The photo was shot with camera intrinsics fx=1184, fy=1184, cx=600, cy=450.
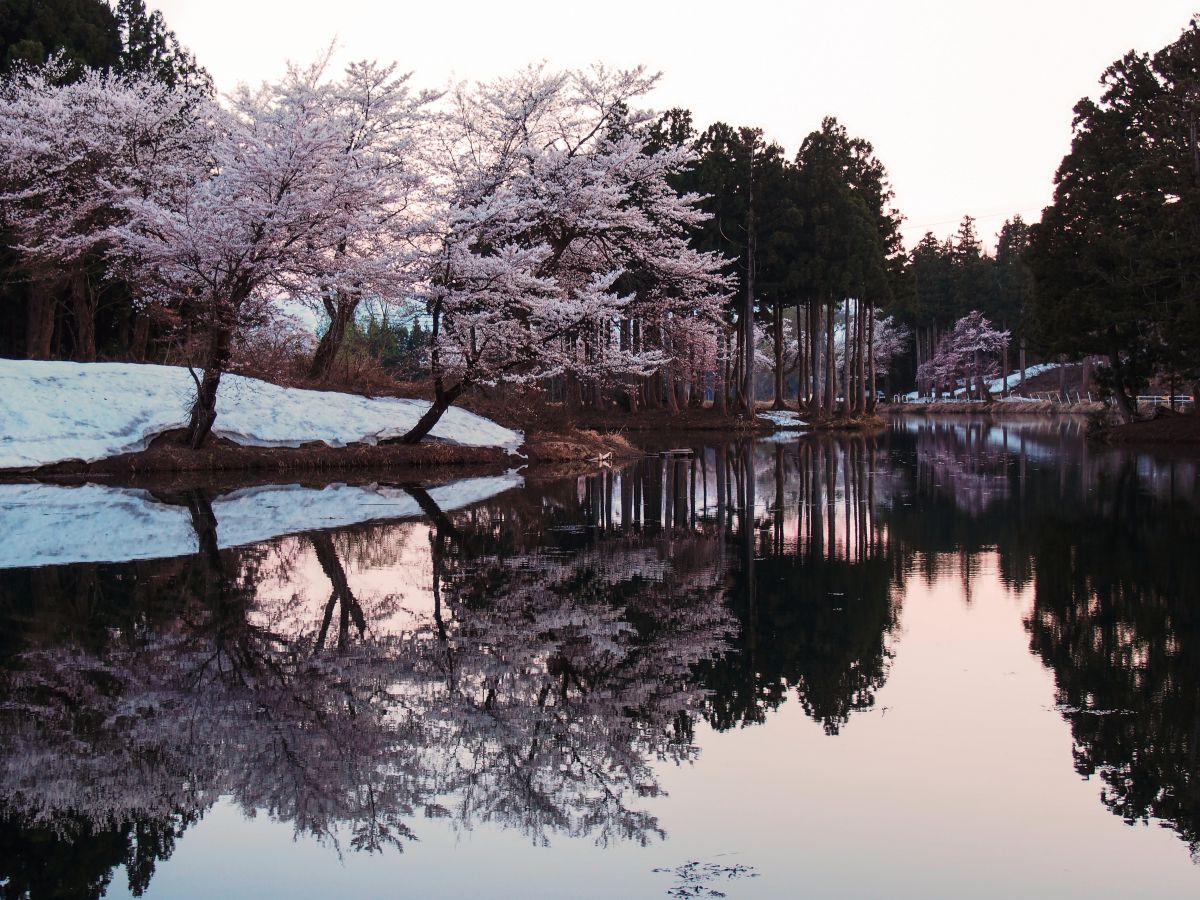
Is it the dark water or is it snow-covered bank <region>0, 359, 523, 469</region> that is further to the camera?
snow-covered bank <region>0, 359, 523, 469</region>

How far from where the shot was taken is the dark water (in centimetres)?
382

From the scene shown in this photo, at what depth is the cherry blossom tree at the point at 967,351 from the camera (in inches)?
3327

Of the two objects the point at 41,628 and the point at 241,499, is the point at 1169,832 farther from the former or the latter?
the point at 241,499

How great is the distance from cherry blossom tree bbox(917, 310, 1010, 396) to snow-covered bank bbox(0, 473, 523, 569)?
71.5 metres

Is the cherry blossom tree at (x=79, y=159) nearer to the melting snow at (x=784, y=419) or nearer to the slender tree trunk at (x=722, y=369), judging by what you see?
the slender tree trunk at (x=722, y=369)

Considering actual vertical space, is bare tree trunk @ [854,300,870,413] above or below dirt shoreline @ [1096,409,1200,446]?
above

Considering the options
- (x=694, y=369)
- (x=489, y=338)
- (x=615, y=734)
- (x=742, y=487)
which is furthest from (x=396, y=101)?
(x=615, y=734)

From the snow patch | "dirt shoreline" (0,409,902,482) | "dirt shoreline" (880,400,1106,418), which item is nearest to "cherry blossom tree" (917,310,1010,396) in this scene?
"dirt shoreline" (880,400,1106,418)

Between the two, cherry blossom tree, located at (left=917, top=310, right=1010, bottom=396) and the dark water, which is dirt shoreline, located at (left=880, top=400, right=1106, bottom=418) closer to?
cherry blossom tree, located at (left=917, top=310, right=1010, bottom=396)

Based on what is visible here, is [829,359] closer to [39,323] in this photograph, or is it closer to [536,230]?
[536,230]

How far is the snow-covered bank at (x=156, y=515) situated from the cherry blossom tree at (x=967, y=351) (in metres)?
71.5

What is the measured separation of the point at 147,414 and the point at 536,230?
1023 centimetres

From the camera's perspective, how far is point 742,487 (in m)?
19.1

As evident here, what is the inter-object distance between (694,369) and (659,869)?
39.4 m
